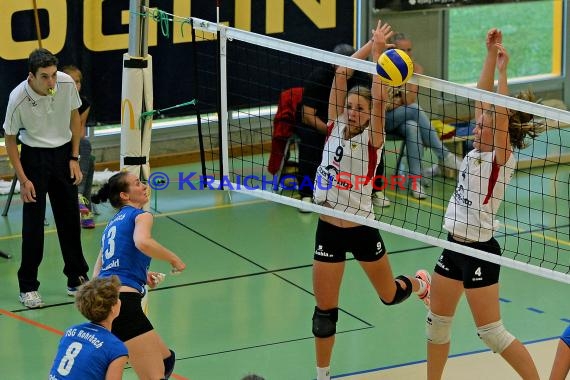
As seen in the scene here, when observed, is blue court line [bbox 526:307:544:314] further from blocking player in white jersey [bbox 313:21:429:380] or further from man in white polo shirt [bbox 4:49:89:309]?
man in white polo shirt [bbox 4:49:89:309]

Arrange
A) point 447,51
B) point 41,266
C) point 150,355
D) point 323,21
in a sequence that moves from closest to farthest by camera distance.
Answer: point 150,355 < point 41,266 < point 323,21 < point 447,51

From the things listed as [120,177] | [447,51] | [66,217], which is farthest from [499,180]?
[447,51]

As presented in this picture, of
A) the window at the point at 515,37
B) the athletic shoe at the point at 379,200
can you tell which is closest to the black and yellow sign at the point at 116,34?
the athletic shoe at the point at 379,200

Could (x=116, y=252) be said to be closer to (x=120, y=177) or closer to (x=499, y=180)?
(x=120, y=177)

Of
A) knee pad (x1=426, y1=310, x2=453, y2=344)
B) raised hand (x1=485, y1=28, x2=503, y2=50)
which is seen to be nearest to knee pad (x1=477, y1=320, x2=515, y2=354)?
knee pad (x1=426, y1=310, x2=453, y2=344)

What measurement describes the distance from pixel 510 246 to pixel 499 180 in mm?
4207

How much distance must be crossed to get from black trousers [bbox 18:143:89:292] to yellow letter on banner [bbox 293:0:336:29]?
552cm

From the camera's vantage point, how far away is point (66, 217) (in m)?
9.55

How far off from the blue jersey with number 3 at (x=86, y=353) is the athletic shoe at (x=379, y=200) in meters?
6.64

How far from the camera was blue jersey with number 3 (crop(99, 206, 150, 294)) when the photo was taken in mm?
6910

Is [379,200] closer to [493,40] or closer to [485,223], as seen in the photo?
[485,223]

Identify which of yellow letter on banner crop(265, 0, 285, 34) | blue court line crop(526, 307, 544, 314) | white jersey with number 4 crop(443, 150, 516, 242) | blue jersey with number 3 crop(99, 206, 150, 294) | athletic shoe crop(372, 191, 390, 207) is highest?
yellow letter on banner crop(265, 0, 285, 34)

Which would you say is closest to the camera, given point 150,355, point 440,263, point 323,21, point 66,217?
point 150,355

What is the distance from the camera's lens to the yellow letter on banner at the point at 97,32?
12812 millimetres
